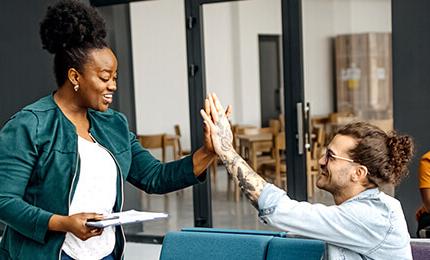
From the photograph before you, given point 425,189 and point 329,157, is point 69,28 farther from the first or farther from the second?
point 425,189

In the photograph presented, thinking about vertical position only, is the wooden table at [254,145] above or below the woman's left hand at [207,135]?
below

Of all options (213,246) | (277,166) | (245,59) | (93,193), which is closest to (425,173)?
(213,246)

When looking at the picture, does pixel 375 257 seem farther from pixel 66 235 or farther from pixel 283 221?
pixel 66 235

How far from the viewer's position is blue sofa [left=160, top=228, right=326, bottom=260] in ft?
8.90

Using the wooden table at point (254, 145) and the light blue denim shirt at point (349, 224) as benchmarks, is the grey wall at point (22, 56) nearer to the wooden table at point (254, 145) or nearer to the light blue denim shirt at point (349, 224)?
the wooden table at point (254, 145)

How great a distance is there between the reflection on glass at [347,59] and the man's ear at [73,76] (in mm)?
9582

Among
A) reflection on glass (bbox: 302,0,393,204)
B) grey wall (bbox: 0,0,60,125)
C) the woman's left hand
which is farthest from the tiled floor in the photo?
the woman's left hand

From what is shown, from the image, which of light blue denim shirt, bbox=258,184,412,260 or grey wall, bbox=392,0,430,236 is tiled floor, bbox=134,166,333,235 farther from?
light blue denim shirt, bbox=258,184,412,260

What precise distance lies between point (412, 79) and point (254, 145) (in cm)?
348

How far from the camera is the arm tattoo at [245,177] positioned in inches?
86.2

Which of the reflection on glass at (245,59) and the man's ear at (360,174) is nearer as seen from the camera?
the man's ear at (360,174)

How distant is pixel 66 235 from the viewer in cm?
203

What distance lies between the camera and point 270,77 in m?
12.4

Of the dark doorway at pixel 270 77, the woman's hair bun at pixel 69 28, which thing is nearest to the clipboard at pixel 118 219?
the woman's hair bun at pixel 69 28
